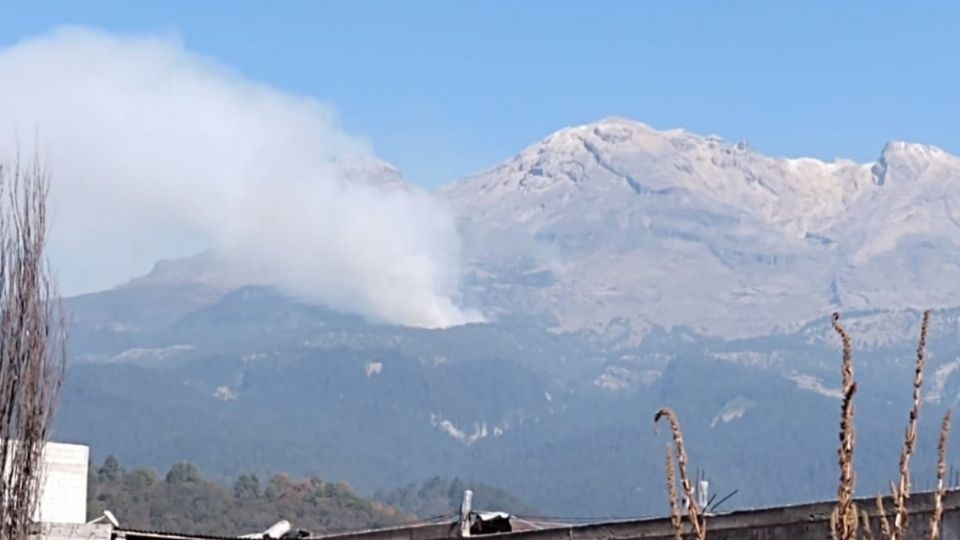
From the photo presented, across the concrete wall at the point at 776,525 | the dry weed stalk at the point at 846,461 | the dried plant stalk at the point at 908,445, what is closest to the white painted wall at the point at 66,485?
the concrete wall at the point at 776,525

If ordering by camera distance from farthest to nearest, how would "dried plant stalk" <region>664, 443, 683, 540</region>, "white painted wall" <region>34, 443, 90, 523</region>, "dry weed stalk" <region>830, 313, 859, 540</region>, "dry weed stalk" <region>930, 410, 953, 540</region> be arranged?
"white painted wall" <region>34, 443, 90, 523</region> < "dried plant stalk" <region>664, 443, 683, 540</region> < "dry weed stalk" <region>930, 410, 953, 540</region> < "dry weed stalk" <region>830, 313, 859, 540</region>

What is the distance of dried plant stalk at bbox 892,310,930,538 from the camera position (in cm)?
588

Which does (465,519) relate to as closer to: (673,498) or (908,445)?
(673,498)

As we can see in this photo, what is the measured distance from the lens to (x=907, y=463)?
19.7 ft

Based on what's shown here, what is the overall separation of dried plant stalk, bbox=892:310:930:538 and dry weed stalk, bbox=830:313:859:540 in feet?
0.41

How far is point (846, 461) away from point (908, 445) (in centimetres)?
21

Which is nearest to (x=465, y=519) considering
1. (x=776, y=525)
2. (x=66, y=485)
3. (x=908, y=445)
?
(x=66, y=485)

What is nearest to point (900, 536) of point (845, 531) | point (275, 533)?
point (845, 531)

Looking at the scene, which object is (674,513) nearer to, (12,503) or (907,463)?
(907,463)

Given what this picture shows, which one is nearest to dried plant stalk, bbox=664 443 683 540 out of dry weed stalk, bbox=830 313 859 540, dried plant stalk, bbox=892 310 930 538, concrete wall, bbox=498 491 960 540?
dry weed stalk, bbox=830 313 859 540

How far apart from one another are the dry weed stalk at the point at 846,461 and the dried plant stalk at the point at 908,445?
0.41 feet

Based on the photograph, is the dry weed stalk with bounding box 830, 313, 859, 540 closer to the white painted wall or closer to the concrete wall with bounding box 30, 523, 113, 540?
the concrete wall with bounding box 30, 523, 113, 540

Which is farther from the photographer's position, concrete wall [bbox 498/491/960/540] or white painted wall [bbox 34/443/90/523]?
white painted wall [bbox 34/443/90/523]

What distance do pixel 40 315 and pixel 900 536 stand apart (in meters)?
21.9
